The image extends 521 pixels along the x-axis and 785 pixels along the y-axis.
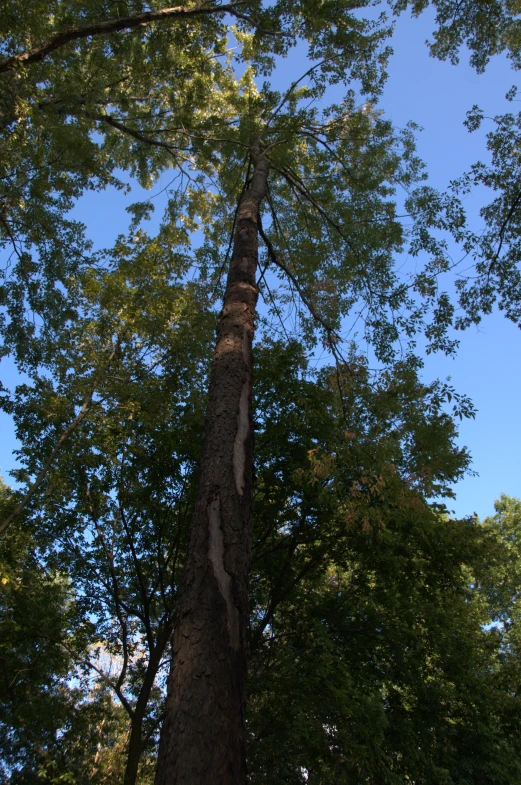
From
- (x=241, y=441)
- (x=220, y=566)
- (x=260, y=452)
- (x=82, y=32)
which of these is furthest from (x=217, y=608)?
(x=82, y=32)

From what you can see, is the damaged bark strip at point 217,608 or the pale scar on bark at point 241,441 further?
the pale scar on bark at point 241,441

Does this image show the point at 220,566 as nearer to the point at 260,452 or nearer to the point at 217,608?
the point at 217,608

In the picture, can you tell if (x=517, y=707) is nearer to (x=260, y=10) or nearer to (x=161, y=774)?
(x=161, y=774)

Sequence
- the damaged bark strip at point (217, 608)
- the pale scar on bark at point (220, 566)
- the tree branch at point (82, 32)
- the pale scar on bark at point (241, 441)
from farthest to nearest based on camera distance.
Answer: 1. the tree branch at point (82, 32)
2. the pale scar on bark at point (241, 441)
3. the pale scar on bark at point (220, 566)
4. the damaged bark strip at point (217, 608)

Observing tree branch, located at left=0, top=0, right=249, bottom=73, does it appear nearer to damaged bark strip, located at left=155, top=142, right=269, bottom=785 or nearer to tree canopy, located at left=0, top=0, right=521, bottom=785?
tree canopy, located at left=0, top=0, right=521, bottom=785

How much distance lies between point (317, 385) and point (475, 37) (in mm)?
7072

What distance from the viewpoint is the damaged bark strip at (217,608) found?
7.00 ft

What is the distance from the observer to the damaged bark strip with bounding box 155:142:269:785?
84.0 inches

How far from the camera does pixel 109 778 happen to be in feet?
28.3

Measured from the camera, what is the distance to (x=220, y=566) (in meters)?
2.90

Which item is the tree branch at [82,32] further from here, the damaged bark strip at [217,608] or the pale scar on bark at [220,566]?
the pale scar on bark at [220,566]

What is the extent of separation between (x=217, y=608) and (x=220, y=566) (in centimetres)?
28

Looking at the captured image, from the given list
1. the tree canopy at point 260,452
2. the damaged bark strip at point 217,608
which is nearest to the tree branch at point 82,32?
the tree canopy at point 260,452

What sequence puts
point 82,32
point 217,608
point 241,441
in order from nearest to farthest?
point 217,608 → point 241,441 → point 82,32
